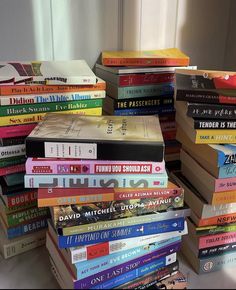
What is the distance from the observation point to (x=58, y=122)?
73 cm

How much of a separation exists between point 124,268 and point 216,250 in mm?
214

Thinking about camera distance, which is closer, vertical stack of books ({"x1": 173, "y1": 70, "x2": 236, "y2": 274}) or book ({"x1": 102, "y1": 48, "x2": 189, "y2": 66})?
vertical stack of books ({"x1": 173, "y1": 70, "x2": 236, "y2": 274})

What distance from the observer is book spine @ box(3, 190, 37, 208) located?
31.3 inches

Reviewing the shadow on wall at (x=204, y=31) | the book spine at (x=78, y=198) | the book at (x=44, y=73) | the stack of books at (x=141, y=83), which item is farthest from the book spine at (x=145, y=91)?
the book spine at (x=78, y=198)

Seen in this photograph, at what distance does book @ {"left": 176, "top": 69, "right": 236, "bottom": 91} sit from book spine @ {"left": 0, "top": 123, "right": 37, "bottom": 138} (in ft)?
1.09

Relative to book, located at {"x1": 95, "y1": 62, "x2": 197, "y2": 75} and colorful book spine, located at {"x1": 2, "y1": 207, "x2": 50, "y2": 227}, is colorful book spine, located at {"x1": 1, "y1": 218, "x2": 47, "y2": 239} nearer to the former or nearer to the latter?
colorful book spine, located at {"x1": 2, "y1": 207, "x2": 50, "y2": 227}

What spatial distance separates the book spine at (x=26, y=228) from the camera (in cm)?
82

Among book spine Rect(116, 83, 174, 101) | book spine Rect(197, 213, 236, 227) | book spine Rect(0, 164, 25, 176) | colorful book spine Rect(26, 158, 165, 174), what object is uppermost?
book spine Rect(116, 83, 174, 101)

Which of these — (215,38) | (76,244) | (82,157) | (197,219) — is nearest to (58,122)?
(82,157)

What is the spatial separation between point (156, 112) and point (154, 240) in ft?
1.23

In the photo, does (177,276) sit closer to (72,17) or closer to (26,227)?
(26,227)

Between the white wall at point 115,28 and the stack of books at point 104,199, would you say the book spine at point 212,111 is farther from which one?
the white wall at point 115,28

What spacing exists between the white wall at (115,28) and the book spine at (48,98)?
0.66 feet

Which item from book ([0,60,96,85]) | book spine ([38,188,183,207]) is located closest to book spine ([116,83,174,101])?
book ([0,60,96,85])
